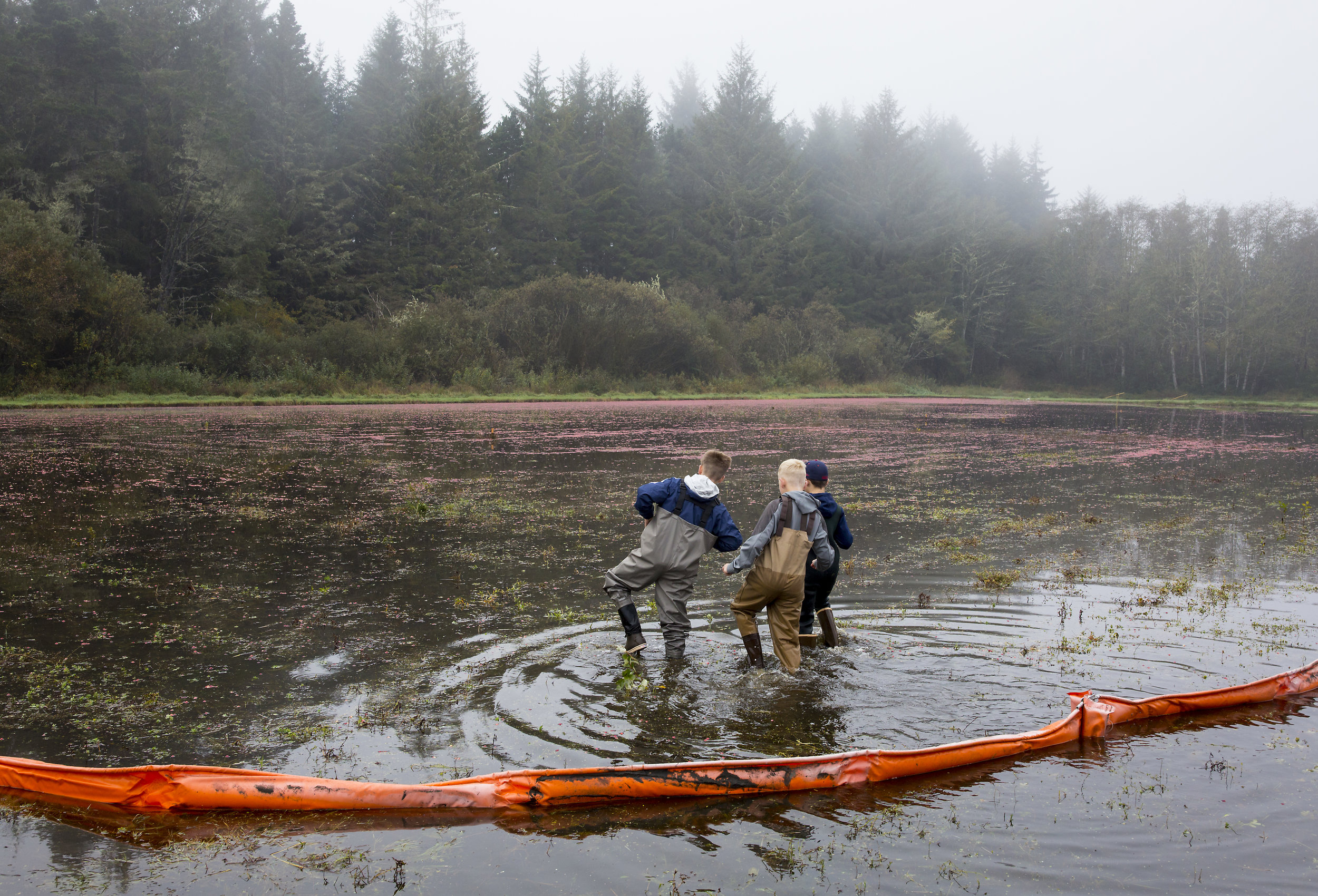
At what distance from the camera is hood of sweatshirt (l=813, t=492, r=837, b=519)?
6.81m

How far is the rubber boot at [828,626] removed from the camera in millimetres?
7039

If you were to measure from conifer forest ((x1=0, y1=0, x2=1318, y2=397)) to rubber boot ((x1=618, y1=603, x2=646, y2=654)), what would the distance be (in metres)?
30.6

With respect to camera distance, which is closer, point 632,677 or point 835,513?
point 632,677

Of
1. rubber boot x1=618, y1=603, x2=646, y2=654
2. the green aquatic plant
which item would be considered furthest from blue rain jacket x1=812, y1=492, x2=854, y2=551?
the green aquatic plant

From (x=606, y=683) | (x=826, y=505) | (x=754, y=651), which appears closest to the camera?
(x=606, y=683)

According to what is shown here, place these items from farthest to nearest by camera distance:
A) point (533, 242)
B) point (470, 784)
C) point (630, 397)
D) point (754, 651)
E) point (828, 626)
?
point (533, 242)
point (630, 397)
point (828, 626)
point (754, 651)
point (470, 784)

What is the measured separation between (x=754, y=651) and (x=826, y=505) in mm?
1178

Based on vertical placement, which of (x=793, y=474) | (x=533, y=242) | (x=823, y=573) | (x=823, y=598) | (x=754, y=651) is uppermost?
(x=533, y=242)

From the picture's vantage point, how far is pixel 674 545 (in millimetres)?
6586

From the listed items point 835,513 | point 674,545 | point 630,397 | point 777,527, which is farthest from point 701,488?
point 630,397

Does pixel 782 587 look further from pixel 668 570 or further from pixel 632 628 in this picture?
pixel 632 628

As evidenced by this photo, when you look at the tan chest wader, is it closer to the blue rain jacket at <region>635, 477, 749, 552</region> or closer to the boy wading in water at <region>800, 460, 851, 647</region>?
the blue rain jacket at <region>635, 477, 749, 552</region>

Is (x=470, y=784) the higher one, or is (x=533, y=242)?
(x=533, y=242)

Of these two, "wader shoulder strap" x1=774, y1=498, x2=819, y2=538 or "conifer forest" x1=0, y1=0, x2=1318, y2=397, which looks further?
"conifer forest" x1=0, y1=0, x2=1318, y2=397
